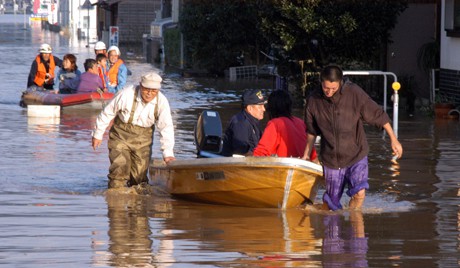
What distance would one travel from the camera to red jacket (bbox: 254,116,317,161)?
11.6 m

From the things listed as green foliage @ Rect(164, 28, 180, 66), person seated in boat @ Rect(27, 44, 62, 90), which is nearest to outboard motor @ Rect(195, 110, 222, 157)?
person seated in boat @ Rect(27, 44, 62, 90)

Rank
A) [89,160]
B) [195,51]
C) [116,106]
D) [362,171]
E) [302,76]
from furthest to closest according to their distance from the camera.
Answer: [195,51], [302,76], [89,160], [116,106], [362,171]

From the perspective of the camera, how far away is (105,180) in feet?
48.3

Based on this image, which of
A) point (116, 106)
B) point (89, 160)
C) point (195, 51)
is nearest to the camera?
point (116, 106)

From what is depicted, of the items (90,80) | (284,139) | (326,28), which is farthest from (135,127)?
(90,80)

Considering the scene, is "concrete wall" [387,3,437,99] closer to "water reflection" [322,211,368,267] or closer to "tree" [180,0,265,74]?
"tree" [180,0,265,74]

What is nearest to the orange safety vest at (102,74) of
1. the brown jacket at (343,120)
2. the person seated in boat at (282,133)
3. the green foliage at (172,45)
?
the person seated in boat at (282,133)

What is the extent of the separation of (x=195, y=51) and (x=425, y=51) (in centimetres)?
1722

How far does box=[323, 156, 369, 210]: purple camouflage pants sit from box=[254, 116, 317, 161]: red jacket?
47cm

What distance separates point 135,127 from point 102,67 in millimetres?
11786

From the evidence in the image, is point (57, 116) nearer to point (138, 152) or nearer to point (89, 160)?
point (89, 160)

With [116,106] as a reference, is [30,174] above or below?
below

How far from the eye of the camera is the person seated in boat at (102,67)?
24297 millimetres

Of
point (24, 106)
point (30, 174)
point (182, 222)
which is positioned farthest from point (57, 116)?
point (182, 222)
